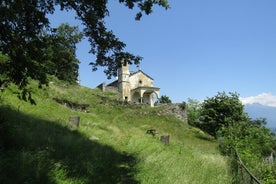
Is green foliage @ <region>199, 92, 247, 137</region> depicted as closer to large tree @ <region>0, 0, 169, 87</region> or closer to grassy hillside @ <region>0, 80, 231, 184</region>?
grassy hillside @ <region>0, 80, 231, 184</region>

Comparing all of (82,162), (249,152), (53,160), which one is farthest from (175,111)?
(53,160)

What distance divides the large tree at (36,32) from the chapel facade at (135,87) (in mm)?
41045

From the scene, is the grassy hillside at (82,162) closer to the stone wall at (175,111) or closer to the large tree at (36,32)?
the large tree at (36,32)

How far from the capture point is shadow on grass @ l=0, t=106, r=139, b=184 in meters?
Result: 6.84

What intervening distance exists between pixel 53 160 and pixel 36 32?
3693mm

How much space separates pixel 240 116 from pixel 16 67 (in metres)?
35.6

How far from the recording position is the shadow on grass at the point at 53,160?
684 centimetres

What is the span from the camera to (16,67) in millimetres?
7320

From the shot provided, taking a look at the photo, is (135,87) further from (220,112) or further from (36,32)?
(36,32)

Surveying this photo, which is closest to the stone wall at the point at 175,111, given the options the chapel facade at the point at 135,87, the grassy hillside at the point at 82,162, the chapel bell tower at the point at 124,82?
the chapel facade at the point at 135,87

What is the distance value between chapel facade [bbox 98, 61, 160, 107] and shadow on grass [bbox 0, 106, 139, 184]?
130ft

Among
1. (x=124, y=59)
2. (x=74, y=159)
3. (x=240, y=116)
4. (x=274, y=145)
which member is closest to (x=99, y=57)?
(x=124, y=59)

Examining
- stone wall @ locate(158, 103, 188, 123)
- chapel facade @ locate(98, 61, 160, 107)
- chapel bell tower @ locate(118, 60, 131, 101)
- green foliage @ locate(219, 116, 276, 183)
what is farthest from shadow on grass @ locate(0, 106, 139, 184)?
chapel bell tower @ locate(118, 60, 131, 101)

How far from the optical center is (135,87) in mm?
55344
